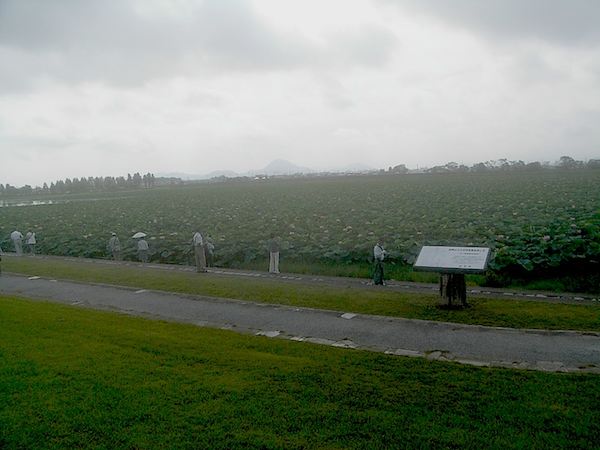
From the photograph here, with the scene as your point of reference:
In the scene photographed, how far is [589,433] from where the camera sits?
4645mm

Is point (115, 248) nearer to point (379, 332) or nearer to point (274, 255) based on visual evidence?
point (274, 255)

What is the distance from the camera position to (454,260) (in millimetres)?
9797

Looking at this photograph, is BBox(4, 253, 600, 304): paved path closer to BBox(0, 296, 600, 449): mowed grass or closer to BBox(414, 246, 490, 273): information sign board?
BBox(414, 246, 490, 273): information sign board

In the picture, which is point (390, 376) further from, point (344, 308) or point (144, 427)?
point (344, 308)

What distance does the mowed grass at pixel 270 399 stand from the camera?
4746mm

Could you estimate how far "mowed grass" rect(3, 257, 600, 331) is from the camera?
→ 9039 millimetres

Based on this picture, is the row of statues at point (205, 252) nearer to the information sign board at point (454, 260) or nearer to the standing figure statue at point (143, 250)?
the standing figure statue at point (143, 250)

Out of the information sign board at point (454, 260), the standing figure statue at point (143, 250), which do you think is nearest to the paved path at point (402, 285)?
the standing figure statue at point (143, 250)

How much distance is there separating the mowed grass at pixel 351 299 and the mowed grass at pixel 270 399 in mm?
2937

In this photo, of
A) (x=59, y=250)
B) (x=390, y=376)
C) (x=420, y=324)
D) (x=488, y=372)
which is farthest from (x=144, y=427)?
(x=59, y=250)

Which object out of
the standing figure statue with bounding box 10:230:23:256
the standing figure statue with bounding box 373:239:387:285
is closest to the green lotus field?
the standing figure statue with bounding box 10:230:23:256

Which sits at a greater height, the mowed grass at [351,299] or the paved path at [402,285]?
the mowed grass at [351,299]

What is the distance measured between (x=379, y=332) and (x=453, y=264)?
7.89 feet

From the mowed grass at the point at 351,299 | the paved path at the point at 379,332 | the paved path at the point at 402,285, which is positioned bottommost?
the paved path at the point at 402,285
